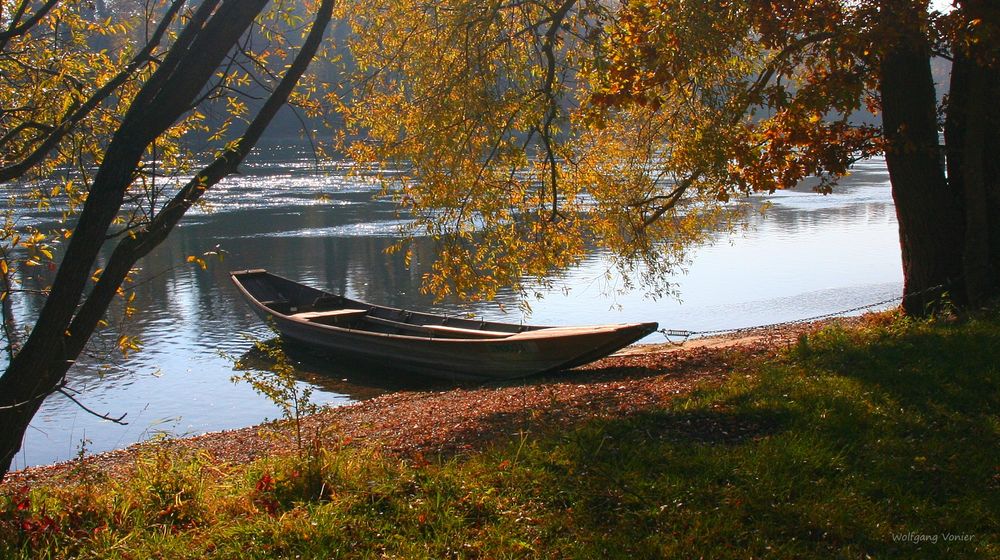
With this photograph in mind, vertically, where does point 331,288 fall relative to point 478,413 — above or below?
below

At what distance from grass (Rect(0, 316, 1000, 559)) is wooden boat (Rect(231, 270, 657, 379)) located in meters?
6.55

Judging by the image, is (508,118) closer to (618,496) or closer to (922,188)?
(922,188)

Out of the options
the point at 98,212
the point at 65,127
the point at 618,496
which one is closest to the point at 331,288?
the point at 65,127

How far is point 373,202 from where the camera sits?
43.8 metres

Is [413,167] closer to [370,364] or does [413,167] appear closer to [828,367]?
[370,364]

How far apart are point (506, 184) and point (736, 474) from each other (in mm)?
7596

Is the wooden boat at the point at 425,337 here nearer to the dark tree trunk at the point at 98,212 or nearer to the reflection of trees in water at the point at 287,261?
the reflection of trees in water at the point at 287,261

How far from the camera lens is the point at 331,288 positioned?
2412cm

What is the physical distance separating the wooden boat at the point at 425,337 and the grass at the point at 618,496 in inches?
258

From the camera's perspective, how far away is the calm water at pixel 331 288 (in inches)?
574

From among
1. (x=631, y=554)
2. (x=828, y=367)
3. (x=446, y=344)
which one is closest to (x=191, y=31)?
(x=631, y=554)

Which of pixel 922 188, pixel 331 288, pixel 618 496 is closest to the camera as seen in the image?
pixel 618 496

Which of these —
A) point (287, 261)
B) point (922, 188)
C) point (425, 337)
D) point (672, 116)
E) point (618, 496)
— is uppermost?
point (672, 116)

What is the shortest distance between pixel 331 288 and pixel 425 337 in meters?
8.82
